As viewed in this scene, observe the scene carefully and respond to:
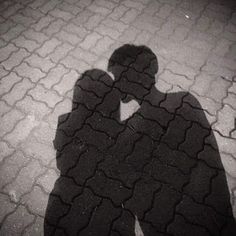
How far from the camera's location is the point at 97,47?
13.7ft

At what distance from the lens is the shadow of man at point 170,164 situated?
2732 millimetres

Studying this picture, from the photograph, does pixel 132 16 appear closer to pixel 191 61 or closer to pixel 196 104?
pixel 191 61

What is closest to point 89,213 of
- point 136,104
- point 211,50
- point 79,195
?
Result: point 79,195

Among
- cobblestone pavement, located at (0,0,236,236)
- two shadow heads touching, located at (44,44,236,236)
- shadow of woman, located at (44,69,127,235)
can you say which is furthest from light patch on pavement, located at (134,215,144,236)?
cobblestone pavement, located at (0,0,236,236)

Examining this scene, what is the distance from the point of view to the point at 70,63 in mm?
3963

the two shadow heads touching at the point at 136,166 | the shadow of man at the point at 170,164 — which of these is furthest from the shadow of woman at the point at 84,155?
the shadow of man at the point at 170,164

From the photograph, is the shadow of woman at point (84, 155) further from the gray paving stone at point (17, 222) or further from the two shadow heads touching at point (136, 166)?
the gray paving stone at point (17, 222)

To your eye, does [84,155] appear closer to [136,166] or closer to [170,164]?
[136,166]

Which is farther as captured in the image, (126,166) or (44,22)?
(44,22)

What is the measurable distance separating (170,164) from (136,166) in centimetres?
39

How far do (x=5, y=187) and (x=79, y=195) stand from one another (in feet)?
2.64

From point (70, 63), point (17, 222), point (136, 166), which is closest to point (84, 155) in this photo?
point (136, 166)

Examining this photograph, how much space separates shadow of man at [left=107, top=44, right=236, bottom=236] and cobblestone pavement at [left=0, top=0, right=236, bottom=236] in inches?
5.8

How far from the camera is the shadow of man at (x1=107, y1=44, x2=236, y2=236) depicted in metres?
2.73
